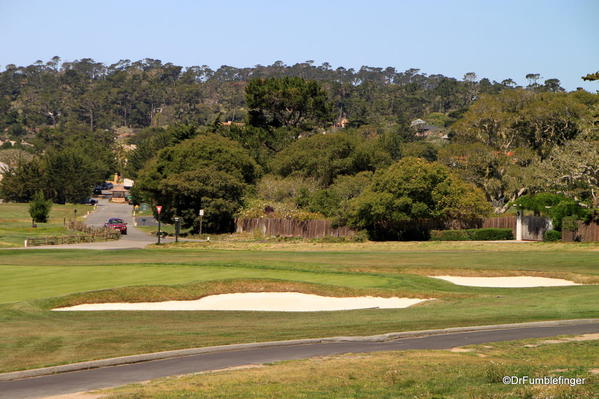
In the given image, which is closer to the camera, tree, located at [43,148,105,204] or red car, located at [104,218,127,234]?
red car, located at [104,218,127,234]

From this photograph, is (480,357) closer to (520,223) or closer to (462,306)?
(462,306)

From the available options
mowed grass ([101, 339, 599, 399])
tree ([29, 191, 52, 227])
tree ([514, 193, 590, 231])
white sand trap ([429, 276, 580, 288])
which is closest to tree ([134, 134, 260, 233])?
tree ([29, 191, 52, 227])

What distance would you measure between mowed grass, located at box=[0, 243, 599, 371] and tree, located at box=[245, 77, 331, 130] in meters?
63.3

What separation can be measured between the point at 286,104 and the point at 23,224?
137ft

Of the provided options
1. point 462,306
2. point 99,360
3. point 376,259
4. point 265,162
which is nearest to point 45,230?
point 265,162

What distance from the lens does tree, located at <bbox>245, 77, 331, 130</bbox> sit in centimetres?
11600

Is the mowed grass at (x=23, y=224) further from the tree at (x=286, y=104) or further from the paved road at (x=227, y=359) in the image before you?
the paved road at (x=227, y=359)

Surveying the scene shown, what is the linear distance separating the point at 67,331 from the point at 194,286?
1111cm

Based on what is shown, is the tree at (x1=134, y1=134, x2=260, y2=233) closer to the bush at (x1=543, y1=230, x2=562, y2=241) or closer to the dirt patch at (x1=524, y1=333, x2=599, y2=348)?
the bush at (x1=543, y1=230, x2=562, y2=241)

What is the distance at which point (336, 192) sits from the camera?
85.3m

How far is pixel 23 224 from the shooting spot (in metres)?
104

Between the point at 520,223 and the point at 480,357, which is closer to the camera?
the point at 480,357

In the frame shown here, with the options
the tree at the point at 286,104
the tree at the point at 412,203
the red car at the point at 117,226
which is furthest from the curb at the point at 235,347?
the tree at the point at 286,104

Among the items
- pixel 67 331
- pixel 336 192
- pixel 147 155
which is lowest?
pixel 67 331
